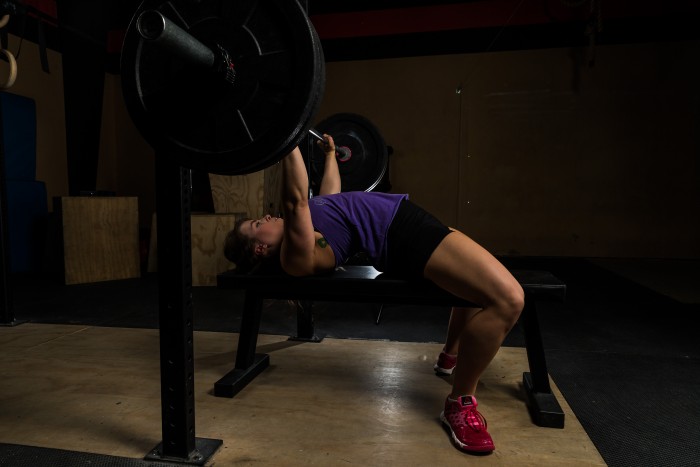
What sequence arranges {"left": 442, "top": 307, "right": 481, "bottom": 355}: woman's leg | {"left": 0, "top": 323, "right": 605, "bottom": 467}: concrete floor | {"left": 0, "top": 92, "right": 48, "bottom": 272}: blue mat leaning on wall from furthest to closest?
{"left": 0, "top": 92, "right": 48, "bottom": 272}: blue mat leaning on wall, {"left": 442, "top": 307, "right": 481, "bottom": 355}: woman's leg, {"left": 0, "top": 323, "right": 605, "bottom": 467}: concrete floor

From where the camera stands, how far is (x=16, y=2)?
214 cm

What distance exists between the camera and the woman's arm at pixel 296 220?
123cm

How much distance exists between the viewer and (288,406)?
144 centimetres

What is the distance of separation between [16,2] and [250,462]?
234 cm

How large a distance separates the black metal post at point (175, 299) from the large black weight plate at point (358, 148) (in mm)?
1339

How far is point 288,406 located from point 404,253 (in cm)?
61

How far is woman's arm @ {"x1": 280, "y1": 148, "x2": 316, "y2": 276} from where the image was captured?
4.04 ft

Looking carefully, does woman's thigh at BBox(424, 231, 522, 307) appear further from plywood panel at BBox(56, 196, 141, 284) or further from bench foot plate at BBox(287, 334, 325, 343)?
plywood panel at BBox(56, 196, 141, 284)

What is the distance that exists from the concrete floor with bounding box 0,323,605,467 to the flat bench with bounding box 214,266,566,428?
0.05 meters

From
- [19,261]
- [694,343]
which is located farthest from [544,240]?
[19,261]

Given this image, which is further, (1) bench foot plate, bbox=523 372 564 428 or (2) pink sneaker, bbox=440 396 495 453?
(1) bench foot plate, bbox=523 372 564 428

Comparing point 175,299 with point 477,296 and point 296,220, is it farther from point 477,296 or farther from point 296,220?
point 477,296

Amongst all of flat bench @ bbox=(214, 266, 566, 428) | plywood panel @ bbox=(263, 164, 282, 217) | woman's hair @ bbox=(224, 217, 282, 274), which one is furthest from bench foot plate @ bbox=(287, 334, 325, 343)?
plywood panel @ bbox=(263, 164, 282, 217)

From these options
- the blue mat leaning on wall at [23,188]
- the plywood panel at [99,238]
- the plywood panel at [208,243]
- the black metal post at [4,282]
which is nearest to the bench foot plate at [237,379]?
the black metal post at [4,282]
